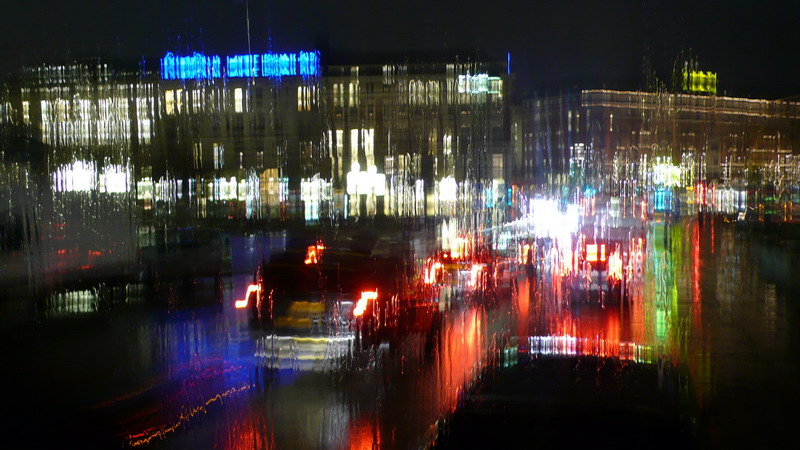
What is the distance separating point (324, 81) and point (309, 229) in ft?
82.5

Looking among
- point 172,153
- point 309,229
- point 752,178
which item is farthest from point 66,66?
point 752,178

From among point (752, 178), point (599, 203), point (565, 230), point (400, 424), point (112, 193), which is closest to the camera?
point (400, 424)

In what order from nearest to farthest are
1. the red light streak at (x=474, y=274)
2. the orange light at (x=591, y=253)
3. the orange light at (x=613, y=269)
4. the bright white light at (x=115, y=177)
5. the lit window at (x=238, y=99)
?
the orange light at (x=591, y=253) < the red light streak at (x=474, y=274) < the orange light at (x=613, y=269) < the bright white light at (x=115, y=177) < the lit window at (x=238, y=99)

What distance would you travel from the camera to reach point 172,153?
47.0 m

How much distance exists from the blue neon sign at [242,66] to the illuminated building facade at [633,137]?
2818 centimetres

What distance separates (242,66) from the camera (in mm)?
53125

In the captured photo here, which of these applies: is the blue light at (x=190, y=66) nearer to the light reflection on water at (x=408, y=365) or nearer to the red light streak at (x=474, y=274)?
the light reflection on water at (x=408, y=365)

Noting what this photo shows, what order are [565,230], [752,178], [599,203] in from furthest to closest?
1. [752,178]
2. [599,203]
3. [565,230]

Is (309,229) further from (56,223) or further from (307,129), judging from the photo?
(307,129)

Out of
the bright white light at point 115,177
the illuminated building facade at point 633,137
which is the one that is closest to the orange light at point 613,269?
the bright white light at point 115,177

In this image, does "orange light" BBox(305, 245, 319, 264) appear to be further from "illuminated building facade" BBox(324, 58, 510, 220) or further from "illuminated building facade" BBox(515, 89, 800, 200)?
"illuminated building facade" BBox(515, 89, 800, 200)

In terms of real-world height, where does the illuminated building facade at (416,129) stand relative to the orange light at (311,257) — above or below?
above

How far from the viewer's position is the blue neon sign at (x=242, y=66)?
168 ft

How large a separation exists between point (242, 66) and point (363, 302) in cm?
4729
